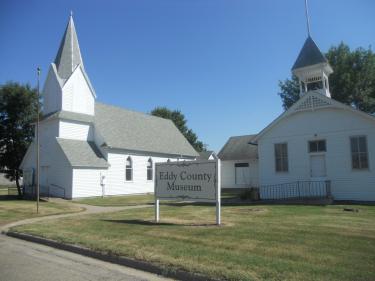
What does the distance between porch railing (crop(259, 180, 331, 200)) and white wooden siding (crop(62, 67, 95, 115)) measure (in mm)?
18967

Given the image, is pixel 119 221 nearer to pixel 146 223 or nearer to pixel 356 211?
pixel 146 223

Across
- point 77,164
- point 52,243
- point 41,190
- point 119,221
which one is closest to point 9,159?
point 41,190

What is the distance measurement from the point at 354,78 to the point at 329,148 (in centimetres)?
3137

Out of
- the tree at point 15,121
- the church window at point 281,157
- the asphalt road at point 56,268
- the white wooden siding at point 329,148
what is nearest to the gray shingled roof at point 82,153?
the tree at point 15,121

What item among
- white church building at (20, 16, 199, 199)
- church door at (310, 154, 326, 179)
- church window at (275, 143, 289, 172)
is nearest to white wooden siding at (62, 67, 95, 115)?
white church building at (20, 16, 199, 199)

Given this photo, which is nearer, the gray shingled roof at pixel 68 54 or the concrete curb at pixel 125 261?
the concrete curb at pixel 125 261

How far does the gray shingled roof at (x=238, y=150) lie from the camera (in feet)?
126

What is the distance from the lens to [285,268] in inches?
251

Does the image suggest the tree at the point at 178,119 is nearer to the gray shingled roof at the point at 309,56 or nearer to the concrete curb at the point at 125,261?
the gray shingled roof at the point at 309,56

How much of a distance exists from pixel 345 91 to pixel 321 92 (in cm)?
2691

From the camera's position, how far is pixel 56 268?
743cm

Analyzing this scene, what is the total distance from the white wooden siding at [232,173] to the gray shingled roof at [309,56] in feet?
50.9

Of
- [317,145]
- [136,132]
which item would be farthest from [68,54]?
[317,145]

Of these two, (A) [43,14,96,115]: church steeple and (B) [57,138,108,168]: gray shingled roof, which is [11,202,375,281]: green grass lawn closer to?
(B) [57,138,108,168]: gray shingled roof
